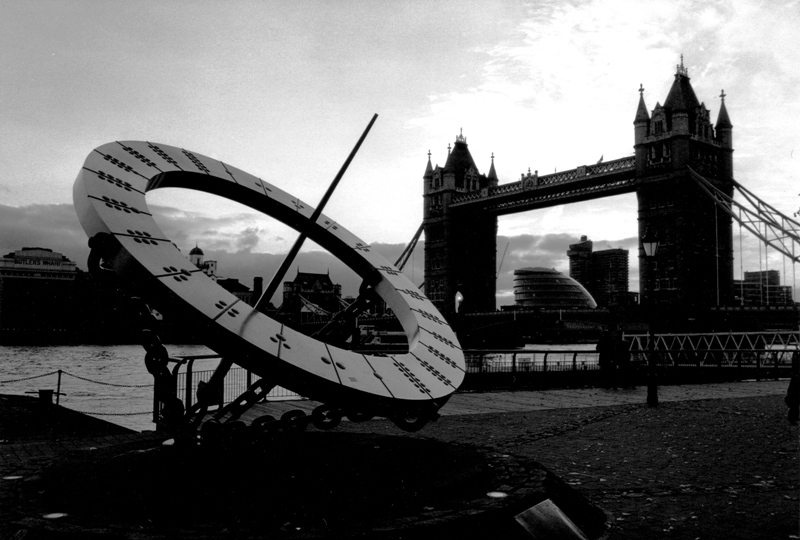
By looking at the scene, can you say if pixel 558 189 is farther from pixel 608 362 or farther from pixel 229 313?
pixel 229 313

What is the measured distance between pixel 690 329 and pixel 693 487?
40.7m

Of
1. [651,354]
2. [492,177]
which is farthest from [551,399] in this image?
[492,177]

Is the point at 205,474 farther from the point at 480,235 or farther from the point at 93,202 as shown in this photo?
the point at 480,235

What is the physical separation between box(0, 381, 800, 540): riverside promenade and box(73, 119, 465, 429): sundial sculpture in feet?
1.46

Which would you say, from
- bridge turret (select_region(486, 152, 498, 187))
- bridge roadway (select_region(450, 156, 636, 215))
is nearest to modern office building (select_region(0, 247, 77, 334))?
bridge roadway (select_region(450, 156, 636, 215))

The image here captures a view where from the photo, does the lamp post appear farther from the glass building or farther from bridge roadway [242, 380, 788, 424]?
the glass building

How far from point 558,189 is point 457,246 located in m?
14.8

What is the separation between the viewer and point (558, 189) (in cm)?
5691

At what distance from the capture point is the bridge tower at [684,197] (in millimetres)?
44188

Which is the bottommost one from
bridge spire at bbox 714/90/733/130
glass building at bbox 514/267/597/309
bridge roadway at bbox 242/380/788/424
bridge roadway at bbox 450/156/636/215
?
bridge roadway at bbox 242/380/788/424

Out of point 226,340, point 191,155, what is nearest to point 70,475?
point 226,340

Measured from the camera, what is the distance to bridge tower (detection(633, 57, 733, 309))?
44.2 metres

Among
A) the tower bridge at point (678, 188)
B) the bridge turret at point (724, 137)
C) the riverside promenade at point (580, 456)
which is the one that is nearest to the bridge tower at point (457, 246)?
the tower bridge at point (678, 188)

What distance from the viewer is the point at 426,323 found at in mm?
4930
